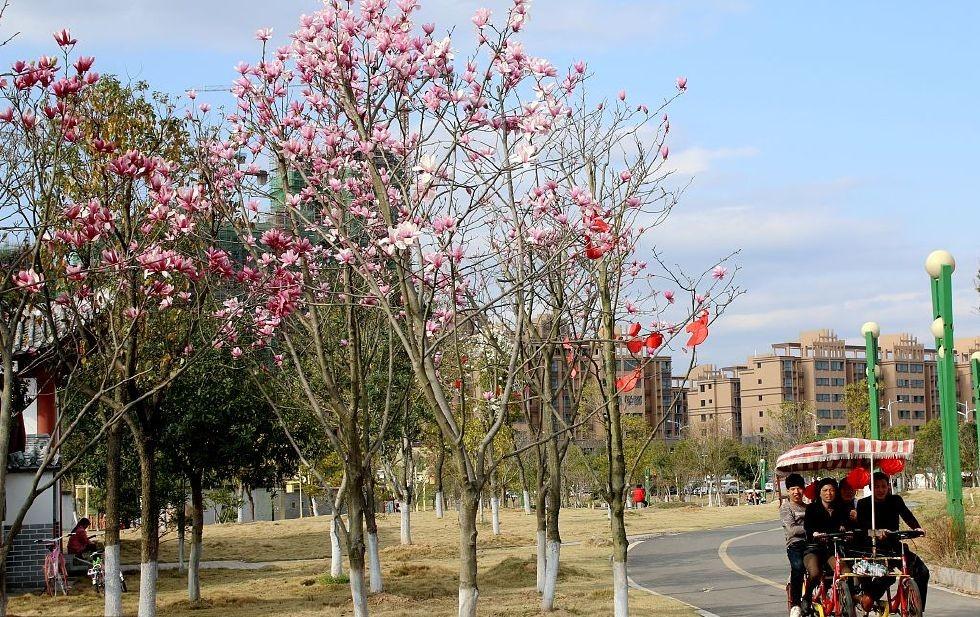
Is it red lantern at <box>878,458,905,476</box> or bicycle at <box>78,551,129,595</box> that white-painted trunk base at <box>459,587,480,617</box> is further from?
bicycle at <box>78,551,129,595</box>

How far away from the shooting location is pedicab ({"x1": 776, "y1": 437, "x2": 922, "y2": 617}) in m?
12.1

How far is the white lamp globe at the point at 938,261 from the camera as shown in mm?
20875

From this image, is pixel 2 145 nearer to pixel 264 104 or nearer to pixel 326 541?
pixel 264 104

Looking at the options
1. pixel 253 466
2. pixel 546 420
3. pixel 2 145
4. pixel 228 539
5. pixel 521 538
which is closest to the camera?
pixel 2 145

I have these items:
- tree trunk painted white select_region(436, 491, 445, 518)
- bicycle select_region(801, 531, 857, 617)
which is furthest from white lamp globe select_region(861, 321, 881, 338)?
tree trunk painted white select_region(436, 491, 445, 518)

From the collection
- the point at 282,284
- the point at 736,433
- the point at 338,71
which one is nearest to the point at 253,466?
the point at 282,284

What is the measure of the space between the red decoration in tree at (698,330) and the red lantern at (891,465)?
2.52m

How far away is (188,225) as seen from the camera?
11531mm

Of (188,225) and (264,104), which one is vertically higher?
(264,104)

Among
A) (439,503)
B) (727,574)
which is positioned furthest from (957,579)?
(439,503)

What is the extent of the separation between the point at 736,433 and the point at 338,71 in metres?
149

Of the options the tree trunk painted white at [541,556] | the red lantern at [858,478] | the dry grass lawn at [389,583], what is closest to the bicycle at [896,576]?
the red lantern at [858,478]

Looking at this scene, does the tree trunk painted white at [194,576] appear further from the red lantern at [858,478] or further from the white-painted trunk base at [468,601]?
the red lantern at [858,478]

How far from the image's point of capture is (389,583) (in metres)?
23.0
